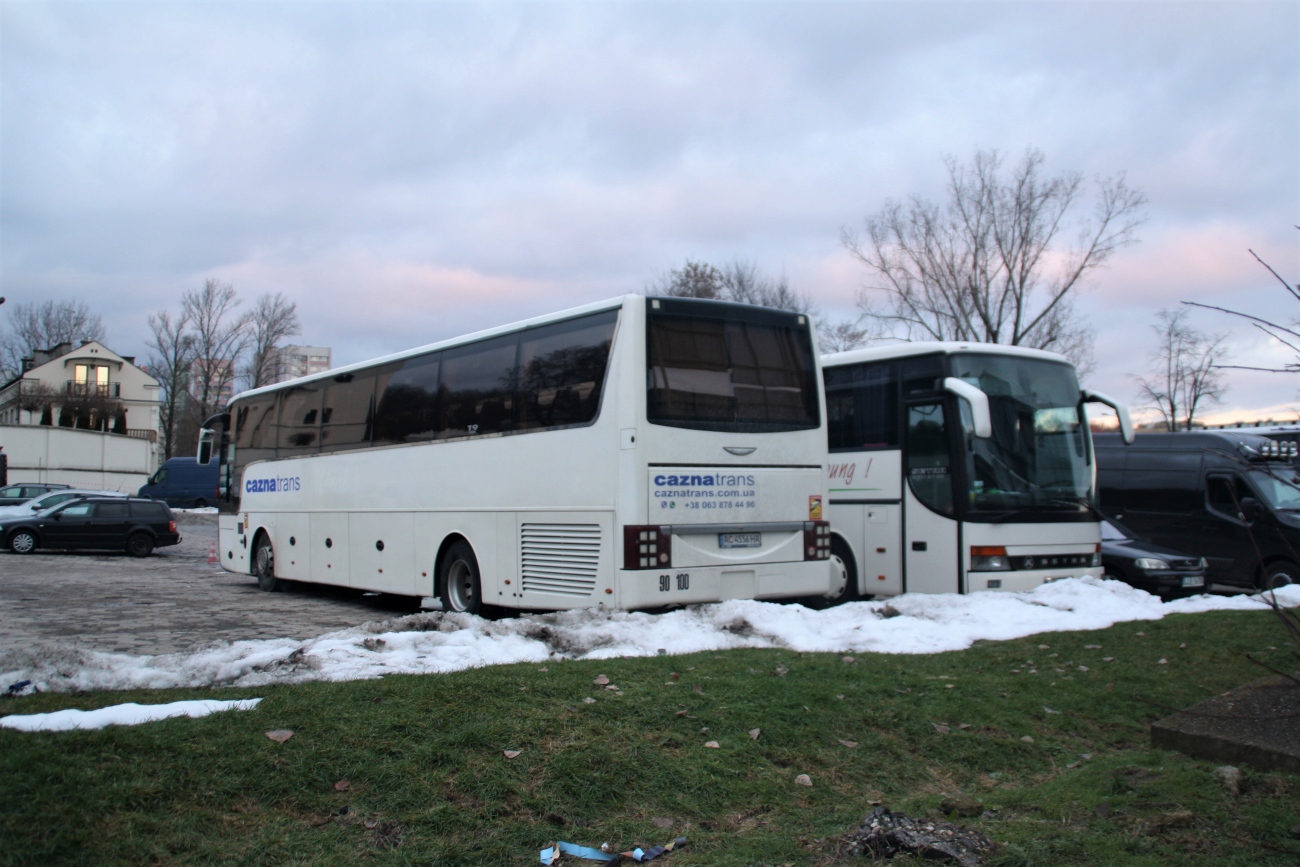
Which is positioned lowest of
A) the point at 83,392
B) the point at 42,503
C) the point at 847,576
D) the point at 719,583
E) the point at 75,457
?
the point at 847,576

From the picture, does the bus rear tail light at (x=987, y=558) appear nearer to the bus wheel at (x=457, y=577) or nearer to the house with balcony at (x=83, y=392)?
the bus wheel at (x=457, y=577)

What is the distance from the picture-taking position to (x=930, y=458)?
12883 mm

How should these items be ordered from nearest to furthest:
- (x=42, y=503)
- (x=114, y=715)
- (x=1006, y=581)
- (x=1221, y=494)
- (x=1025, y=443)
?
(x=114, y=715)
(x=1006, y=581)
(x=1025, y=443)
(x=1221, y=494)
(x=42, y=503)

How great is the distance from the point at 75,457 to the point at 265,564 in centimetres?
4664

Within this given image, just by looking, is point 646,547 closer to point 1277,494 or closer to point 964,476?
point 964,476

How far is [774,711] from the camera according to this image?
6242mm

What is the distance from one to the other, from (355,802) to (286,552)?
1274cm

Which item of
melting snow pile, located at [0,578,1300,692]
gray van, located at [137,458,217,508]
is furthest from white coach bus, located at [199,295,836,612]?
gray van, located at [137,458,217,508]

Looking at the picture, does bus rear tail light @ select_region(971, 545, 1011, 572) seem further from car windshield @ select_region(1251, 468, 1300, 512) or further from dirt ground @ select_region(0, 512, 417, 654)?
car windshield @ select_region(1251, 468, 1300, 512)

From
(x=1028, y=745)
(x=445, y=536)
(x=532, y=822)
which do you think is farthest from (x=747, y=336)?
(x=532, y=822)

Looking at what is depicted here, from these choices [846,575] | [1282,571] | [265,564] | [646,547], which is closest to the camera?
[646,547]

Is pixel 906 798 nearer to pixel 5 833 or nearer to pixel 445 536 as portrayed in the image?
pixel 5 833

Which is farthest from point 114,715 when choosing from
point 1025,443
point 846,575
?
point 1025,443

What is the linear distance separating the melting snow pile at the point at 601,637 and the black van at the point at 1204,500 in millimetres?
5163
